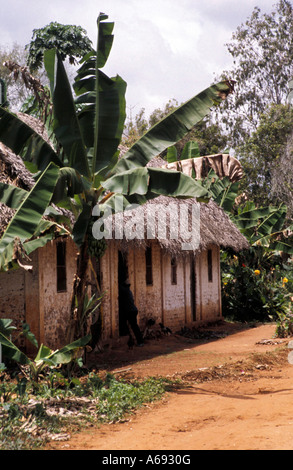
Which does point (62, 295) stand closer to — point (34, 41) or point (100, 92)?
point (100, 92)

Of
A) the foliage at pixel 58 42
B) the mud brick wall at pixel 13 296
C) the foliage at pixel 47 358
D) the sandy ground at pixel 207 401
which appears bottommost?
the sandy ground at pixel 207 401

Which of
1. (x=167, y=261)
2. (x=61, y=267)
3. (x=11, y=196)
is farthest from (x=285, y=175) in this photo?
(x=11, y=196)

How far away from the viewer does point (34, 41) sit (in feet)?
79.8

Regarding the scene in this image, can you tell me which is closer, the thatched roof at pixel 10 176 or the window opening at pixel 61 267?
the thatched roof at pixel 10 176

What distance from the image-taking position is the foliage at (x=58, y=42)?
2378 centimetres

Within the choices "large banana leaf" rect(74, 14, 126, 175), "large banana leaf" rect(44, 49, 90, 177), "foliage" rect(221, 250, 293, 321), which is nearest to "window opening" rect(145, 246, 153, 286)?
"foliage" rect(221, 250, 293, 321)

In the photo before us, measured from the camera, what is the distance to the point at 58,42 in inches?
942

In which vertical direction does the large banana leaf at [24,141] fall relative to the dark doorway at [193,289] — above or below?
above

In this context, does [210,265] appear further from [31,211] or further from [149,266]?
[31,211]

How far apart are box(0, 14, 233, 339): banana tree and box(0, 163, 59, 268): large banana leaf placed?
500 mm

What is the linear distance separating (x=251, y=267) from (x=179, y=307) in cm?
440

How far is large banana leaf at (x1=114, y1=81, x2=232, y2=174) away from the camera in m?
7.31

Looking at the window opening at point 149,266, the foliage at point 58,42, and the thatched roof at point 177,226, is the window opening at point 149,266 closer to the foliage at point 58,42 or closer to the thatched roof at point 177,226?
the thatched roof at point 177,226

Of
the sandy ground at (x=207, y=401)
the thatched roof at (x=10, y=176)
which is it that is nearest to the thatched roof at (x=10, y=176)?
the thatched roof at (x=10, y=176)
